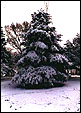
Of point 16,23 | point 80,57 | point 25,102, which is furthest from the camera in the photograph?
point 16,23

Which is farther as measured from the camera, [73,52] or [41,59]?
[73,52]

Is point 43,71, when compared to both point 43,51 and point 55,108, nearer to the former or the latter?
point 43,51

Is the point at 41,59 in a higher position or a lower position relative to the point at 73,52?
lower

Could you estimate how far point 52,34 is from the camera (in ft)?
62.7

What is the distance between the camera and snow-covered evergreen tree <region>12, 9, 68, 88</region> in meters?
17.1

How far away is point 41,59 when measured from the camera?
17.9m

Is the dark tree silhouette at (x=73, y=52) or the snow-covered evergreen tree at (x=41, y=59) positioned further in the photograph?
the dark tree silhouette at (x=73, y=52)

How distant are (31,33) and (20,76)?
12.7 ft

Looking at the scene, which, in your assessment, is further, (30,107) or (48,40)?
(48,40)

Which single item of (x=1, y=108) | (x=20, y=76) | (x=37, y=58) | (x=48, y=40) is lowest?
(x=1, y=108)

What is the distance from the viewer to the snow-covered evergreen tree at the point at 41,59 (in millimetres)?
17078

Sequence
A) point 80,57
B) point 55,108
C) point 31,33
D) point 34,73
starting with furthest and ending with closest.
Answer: point 80,57 < point 31,33 < point 34,73 < point 55,108

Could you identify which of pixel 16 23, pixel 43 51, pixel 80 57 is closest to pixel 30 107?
pixel 43 51

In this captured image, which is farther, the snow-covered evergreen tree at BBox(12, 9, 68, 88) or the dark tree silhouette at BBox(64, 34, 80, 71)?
the dark tree silhouette at BBox(64, 34, 80, 71)
